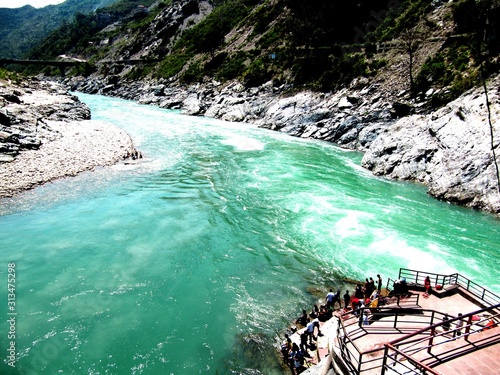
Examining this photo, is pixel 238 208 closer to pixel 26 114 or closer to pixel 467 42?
pixel 26 114

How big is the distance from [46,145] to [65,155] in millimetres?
3506

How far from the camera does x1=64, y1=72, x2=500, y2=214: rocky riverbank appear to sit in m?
28.1

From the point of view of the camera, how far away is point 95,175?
33.3 m

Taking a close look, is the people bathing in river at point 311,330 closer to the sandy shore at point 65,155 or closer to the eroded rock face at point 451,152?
the eroded rock face at point 451,152

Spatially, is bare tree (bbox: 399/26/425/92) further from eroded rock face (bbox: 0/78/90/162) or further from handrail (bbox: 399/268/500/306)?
eroded rock face (bbox: 0/78/90/162)

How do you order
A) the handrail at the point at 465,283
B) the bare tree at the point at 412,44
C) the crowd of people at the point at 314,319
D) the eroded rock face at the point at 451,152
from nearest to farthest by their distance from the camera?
the crowd of people at the point at 314,319 < the handrail at the point at 465,283 < the eroded rock face at the point at 451,152 < the bare tree at the point at 412,44

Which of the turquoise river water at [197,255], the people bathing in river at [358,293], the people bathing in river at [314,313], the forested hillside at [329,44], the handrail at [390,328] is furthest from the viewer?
the forested hillside at [329,44]

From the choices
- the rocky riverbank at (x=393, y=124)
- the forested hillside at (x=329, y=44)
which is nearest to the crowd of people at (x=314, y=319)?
the rocky riverbank at (x=393, y=124)

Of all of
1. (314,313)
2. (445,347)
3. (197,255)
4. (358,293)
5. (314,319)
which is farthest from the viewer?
(197,255)

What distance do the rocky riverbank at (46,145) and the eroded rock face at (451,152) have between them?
99.0 ft

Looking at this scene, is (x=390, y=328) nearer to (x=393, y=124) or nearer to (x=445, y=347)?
(x=445, y=347)

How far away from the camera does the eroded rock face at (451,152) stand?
2720 cm

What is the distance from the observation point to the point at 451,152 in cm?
3019

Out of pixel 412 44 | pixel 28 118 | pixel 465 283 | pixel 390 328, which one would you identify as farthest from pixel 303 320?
pixel 412 44
